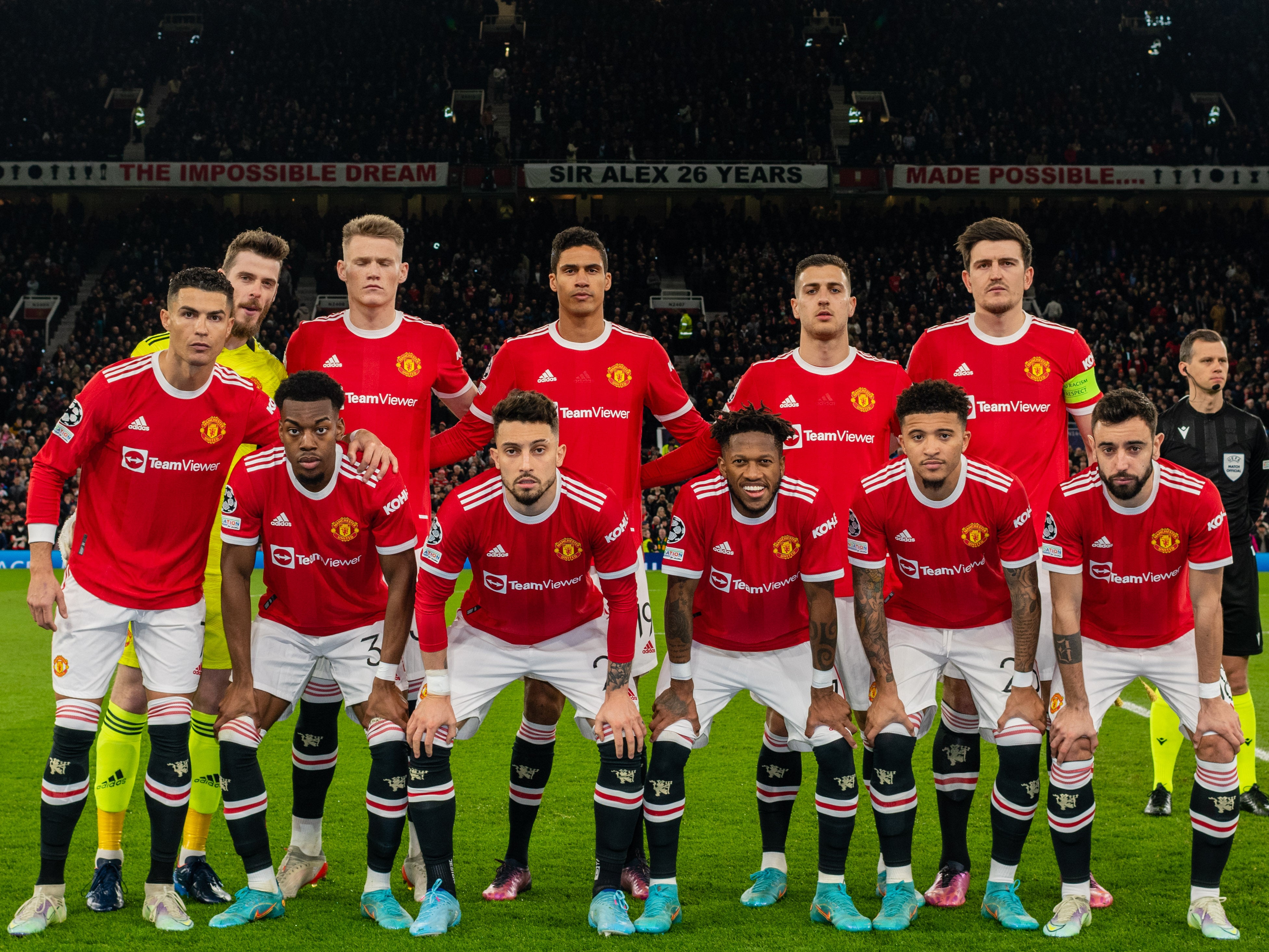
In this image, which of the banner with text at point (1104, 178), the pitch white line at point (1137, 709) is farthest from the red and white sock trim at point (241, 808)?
the banner with text at point (1104, 178)

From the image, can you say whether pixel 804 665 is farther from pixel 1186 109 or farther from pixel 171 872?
pixel 1186 109

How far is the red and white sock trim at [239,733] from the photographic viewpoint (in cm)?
491

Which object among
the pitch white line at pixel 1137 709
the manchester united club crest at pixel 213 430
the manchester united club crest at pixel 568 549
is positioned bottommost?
the pitch white line at pixel 1137 709

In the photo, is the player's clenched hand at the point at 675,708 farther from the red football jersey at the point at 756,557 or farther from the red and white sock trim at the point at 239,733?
the red and white sock trim at the point at 239,733

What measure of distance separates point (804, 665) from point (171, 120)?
31584 mm

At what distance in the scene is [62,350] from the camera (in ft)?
88.3

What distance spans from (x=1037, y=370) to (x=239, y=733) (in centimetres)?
403

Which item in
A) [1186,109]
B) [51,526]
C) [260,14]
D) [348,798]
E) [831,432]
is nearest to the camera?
[51,526]

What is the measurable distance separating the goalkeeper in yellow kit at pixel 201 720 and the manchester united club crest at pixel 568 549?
5.26 feet

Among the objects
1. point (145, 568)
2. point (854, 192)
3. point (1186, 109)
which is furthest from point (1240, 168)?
point (145, 568)

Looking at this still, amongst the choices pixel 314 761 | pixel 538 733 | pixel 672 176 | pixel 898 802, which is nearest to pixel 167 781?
pixel 314 761

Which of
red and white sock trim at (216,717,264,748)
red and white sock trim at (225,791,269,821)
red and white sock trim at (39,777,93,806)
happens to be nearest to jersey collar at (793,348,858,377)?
red and white sock trim at (216,717,264,748)

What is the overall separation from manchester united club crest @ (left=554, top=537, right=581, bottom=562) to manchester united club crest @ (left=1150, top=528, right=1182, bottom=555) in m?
2.43

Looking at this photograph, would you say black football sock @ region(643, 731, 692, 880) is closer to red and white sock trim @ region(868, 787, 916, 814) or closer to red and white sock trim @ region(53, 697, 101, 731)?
red and white sock trim @ region(868, 787, 916, 814)
